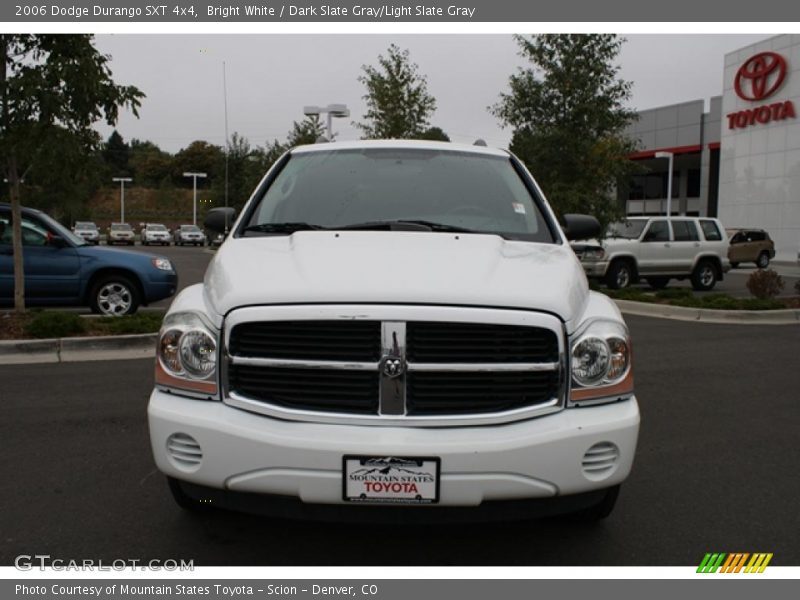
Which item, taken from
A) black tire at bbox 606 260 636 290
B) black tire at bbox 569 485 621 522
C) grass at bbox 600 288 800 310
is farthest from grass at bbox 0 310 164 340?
black tire at bbox 606 260 636 290

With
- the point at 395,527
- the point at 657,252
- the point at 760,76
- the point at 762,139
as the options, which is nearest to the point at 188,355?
the point at 395,527

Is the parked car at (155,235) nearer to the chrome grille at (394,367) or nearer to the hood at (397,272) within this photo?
the hood at (397,272)

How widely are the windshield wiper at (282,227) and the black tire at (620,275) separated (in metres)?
13.6

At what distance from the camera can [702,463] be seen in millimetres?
4637

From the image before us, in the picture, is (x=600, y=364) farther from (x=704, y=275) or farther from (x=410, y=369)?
(x=704, y=275)

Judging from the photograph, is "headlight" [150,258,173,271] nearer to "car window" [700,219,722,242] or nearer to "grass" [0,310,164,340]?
"grass" [0,310,164,340]

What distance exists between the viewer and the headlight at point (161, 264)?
11.2 meters

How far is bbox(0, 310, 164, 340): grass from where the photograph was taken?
833 cm

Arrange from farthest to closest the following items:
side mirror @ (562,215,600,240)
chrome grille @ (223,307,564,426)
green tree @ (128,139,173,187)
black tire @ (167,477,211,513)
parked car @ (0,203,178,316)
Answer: green tree @ (128,139,173,187) < parked car @ (0,203,178,316) < side mirror @ (562,215,600,240) < black tire @ (167,477,211,513) < chrome grille @ (223,307,564,426)

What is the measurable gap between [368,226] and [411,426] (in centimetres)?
144

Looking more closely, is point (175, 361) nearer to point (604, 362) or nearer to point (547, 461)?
point (547, 461)

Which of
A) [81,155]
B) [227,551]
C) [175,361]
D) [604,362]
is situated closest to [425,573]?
[227,551]

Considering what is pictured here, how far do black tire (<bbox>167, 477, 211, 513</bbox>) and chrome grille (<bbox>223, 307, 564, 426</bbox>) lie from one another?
2.20 feet
